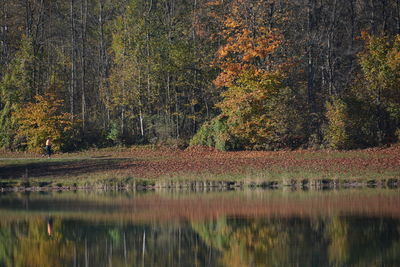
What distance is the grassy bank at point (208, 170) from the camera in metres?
39.6

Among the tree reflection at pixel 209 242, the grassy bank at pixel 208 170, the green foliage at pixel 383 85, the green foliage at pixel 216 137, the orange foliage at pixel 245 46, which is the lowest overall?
the tree reflection at pixel 209 242

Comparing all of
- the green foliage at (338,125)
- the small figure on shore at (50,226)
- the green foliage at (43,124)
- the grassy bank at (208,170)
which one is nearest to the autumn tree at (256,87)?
the grassy bank at (208,170)

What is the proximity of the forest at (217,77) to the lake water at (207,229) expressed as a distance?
14796 mm

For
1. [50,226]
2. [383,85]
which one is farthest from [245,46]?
[50,226]

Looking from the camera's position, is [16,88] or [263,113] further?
[16,88]

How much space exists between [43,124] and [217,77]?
48.6ft

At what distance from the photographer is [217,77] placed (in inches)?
2104

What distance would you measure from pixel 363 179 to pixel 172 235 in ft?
A: 53.5

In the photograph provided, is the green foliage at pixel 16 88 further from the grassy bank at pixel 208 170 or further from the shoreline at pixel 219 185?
the shoreline at pixel 219 185

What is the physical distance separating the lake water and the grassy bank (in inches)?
120

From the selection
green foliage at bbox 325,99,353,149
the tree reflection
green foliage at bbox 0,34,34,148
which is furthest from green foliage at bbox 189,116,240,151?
the tree reflection

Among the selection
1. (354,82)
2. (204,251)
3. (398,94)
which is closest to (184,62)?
(354,82)

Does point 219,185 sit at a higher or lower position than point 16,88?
lower

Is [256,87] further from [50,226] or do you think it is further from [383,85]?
[50,226]
